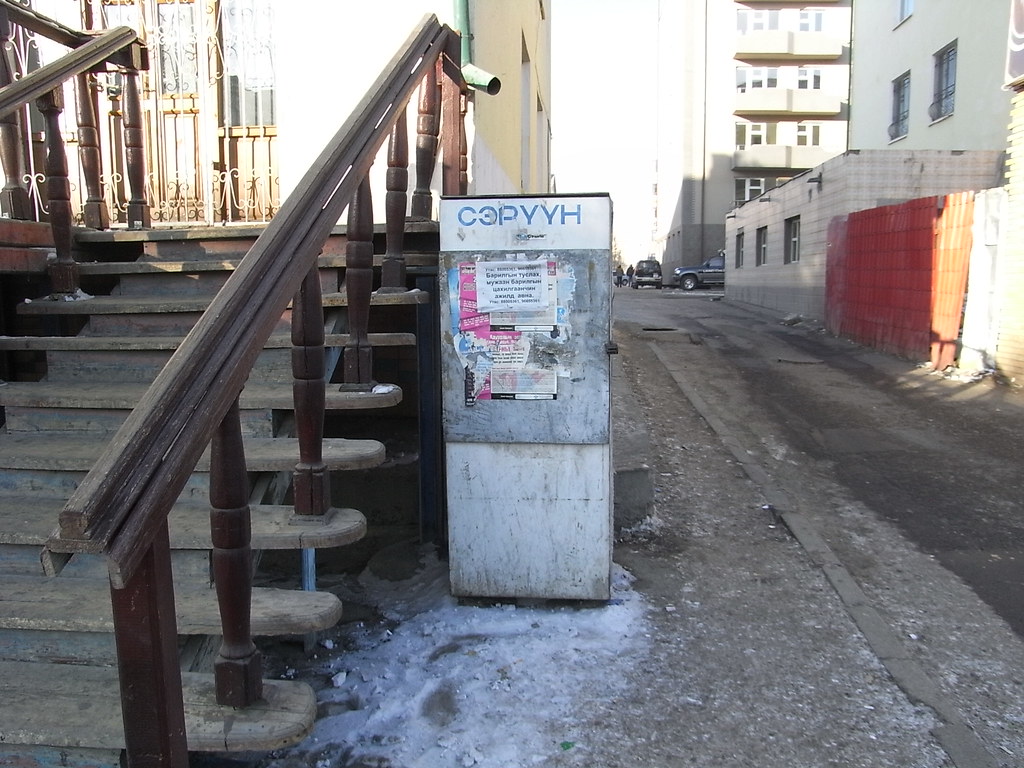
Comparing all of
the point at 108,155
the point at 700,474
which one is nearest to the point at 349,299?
the point at 700,474

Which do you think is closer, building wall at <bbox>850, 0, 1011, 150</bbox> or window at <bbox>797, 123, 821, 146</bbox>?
building wall at <bbox>850, 0, 1011, 150</bbox>

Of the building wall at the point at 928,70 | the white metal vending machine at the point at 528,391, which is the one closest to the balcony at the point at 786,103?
the building wall at the point at 928,70

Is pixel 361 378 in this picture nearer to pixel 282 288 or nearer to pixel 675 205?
pixel 282 288

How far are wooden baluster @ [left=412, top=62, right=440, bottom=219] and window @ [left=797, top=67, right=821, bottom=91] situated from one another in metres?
41.3

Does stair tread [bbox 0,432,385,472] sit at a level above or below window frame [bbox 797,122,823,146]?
below

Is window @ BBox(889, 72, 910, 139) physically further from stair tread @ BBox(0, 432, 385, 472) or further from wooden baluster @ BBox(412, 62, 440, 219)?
stair tread @ BBox(0, 432, 385, 472)

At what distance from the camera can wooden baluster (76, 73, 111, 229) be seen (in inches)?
166

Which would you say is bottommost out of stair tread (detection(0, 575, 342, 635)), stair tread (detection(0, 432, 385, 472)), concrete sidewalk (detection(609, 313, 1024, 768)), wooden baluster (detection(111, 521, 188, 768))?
concrete sidewalk (detection(609, 313, 1024, 768))

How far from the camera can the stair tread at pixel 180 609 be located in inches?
93.3

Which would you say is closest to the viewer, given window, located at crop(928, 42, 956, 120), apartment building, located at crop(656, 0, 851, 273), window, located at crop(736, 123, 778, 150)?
window, located at crop(928, 42, 956, 120)

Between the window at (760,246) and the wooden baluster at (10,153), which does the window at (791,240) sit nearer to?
the window at (760,246)

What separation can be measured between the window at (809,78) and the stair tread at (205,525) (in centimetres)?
4305

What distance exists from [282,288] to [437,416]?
1960 mm

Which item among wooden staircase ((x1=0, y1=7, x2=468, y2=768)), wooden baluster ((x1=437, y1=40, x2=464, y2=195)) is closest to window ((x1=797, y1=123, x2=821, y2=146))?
wooden staircase ((x1=0, y1=7, x2=468, y2=768))
